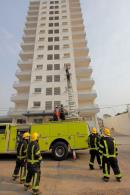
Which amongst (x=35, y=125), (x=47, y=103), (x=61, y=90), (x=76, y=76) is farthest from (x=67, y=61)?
(x=35, y=125)

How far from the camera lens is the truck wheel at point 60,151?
36.4 ft

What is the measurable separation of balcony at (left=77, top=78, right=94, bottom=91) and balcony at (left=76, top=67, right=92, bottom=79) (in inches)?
77.1

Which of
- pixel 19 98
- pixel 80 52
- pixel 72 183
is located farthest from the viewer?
pixel 80 52

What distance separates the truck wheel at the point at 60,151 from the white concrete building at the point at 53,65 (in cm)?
1794

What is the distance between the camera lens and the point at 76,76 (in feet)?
129

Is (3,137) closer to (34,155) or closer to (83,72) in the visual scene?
(34,155)

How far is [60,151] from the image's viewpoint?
11227mm

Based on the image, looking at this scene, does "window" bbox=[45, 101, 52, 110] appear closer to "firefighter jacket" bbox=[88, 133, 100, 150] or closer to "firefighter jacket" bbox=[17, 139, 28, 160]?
"firefighter jacket" bbox=[88, 133, 100, 150]

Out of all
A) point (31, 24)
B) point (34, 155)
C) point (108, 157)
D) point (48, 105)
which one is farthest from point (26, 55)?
point (34, 155)

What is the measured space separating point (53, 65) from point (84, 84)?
7879mm

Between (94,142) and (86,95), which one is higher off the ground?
(86,95)

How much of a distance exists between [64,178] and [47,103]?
1065 inches

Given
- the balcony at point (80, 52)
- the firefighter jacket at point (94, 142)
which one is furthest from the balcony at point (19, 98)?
the firefighter jacket at point (94, 142)

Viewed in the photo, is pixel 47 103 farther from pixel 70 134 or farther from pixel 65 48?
pixel 70 134
